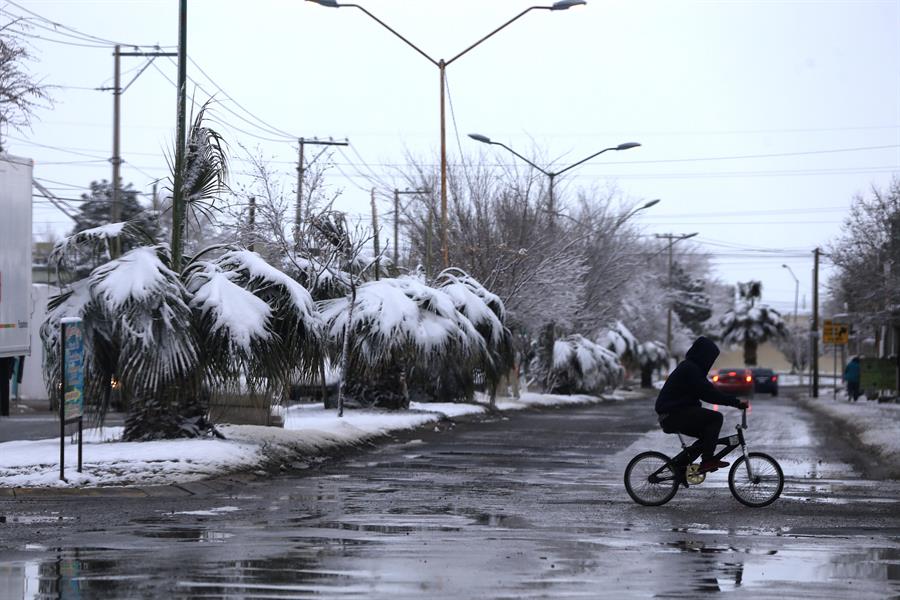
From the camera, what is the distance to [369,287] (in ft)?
90.7

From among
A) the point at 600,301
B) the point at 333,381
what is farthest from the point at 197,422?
the point at 600,301

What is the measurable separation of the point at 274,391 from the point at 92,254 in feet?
10.8

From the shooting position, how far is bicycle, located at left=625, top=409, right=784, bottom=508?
14.6m

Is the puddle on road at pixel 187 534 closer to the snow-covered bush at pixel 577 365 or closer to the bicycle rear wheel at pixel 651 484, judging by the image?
the bicycle rear wheel at pixel 651 484

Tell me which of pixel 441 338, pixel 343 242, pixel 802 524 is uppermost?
pixel 343 242

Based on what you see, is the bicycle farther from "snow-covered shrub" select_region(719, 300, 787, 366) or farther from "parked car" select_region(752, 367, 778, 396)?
"snow-covered shrub" select_region(719, 300, 787, 366)

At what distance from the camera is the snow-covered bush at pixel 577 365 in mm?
53750

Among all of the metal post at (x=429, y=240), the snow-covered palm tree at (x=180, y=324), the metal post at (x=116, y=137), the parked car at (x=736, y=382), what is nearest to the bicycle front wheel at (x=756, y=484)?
the snow-covered palm tree at (x=180, y=324)

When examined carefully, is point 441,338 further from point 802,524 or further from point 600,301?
point 600,301

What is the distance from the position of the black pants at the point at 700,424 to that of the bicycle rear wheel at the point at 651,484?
475 mm

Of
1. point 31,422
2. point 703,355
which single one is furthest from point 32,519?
point 31,422

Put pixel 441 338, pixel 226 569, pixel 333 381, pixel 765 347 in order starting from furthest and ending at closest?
1. pixel 765 347
2. pixel 333 381
3. pixel 441 338
4. pixel 226 569

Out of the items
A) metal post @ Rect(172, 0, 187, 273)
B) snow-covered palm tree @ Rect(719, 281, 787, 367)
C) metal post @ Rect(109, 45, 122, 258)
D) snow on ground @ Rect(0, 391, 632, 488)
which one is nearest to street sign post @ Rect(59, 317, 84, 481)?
snow on ground @ Rect(0, 391, 632, 488)

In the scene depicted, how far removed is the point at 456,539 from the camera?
11398 millimetres
